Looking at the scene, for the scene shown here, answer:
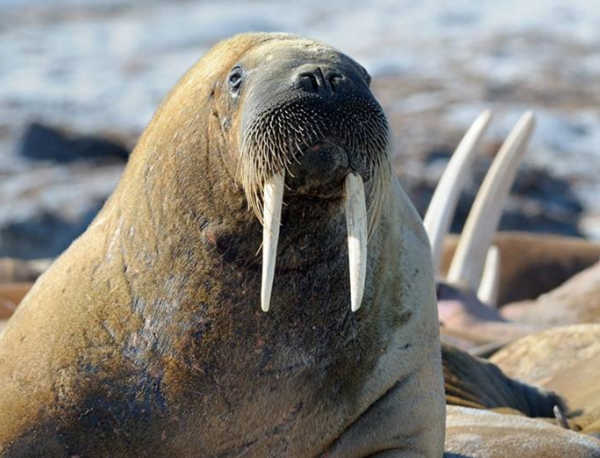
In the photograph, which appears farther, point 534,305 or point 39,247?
point 39,247

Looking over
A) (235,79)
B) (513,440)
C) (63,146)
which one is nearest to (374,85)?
(63,146)

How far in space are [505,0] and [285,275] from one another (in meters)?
35.6

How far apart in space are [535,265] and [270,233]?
34.0 feet

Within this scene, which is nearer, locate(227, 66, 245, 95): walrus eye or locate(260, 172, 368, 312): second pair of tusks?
locate(260, 172, 368, 312): second pair of tusks

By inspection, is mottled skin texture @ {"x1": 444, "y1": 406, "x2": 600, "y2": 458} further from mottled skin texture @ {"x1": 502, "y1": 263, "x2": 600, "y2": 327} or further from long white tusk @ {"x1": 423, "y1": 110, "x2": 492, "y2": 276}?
mottled skin texture @ {"x1": 502, "y1": 263, "x2": 600, "y2": 327}

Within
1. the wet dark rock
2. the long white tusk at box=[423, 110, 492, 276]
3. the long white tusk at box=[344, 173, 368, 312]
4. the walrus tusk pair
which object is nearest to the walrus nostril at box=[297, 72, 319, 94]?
the long white tusk at box=[344, 173, 368, 312]

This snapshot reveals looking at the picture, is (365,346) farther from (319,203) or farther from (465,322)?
(465,322)

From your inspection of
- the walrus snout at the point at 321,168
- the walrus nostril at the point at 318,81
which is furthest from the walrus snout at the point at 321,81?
the walrus snout at the point at 321,168

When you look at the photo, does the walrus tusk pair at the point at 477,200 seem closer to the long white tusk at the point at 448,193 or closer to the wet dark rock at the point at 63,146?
the long white tusk at the point at 448,193

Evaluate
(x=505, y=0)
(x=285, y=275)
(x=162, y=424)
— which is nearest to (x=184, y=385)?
(x=162, y=424)

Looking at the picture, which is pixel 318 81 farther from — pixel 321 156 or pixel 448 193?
pixel 448 193

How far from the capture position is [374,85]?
90.4 ft

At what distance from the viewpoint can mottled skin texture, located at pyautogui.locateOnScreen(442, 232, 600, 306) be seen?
46.5 ft

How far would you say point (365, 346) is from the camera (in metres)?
4.71
